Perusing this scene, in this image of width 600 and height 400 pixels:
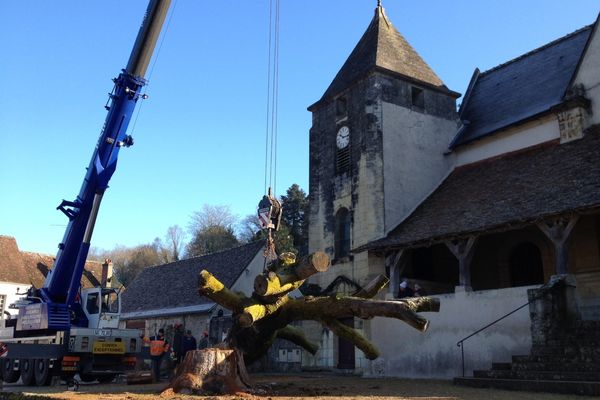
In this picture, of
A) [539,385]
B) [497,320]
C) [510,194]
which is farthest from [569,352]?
[510,194]

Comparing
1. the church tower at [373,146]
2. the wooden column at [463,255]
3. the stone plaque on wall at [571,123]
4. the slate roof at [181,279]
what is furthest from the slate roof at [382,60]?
the slate roof at [181,279]

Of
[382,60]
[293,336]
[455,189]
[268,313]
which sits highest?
[382,60]

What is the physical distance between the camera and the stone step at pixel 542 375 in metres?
10.7

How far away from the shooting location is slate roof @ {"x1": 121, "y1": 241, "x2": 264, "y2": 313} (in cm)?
2998

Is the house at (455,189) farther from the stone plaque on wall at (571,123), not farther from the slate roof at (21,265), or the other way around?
the slate roof at (21,265)

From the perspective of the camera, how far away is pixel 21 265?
36031mm

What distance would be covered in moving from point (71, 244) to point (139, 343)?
11.4ft

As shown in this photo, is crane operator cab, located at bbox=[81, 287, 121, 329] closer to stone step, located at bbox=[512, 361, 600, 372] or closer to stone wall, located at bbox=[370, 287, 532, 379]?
stone wall, located at bbox=[370, 287, 532, 379]

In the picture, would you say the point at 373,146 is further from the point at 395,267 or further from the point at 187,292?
the point at 187,292

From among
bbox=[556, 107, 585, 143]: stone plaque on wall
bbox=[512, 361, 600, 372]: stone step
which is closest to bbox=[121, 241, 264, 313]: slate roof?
bbox=[556, 107, 585, 143]: stone plaque on wall

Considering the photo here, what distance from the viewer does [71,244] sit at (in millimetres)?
15648

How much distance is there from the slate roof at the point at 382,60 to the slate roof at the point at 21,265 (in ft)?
66.7

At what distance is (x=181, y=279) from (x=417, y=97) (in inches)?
716

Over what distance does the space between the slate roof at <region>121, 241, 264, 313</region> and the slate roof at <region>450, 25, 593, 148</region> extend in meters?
13.0
